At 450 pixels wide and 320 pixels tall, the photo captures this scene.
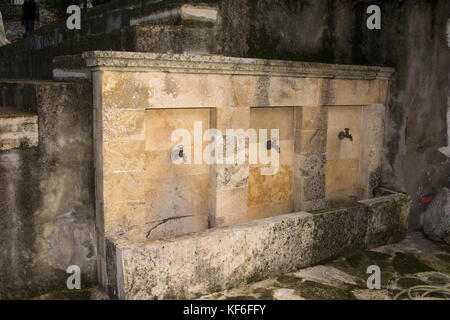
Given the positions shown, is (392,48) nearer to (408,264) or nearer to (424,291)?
(408,264)

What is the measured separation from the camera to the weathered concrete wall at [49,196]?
173 inches

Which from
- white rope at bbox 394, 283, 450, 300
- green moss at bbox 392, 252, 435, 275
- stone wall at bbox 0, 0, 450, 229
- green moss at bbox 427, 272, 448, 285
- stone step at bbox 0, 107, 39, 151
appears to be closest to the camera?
stone step at bbox 0, 107, 39, 151

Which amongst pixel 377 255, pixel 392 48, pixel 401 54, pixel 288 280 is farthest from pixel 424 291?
pixel 392 48

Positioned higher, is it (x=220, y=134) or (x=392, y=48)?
(x=392, y=48)

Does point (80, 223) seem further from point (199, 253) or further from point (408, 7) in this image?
point (408, 7)

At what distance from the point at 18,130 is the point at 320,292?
3609 mm

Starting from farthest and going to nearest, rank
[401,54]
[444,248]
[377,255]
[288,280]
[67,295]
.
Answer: [401,54] < [444,248] < [377,255] < [288,280] < [67,295]

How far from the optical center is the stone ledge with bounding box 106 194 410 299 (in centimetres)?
436

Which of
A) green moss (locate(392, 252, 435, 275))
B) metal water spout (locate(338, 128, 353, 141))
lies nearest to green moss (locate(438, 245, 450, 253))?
green moss (locate(392, 252, 435, 275))

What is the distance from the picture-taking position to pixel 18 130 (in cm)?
433

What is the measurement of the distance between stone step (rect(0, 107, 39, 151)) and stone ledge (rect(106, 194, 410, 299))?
130 cm

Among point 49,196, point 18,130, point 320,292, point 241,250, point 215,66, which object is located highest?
point 215,66

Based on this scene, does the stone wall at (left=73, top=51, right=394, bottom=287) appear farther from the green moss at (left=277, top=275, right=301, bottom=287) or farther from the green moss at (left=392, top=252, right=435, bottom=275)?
the green moss at (left=392, top=252, right=435, bottom=275)

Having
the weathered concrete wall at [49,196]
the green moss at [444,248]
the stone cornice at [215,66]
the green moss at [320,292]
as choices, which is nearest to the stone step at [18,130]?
the weathered concrete wall at [49,196]
